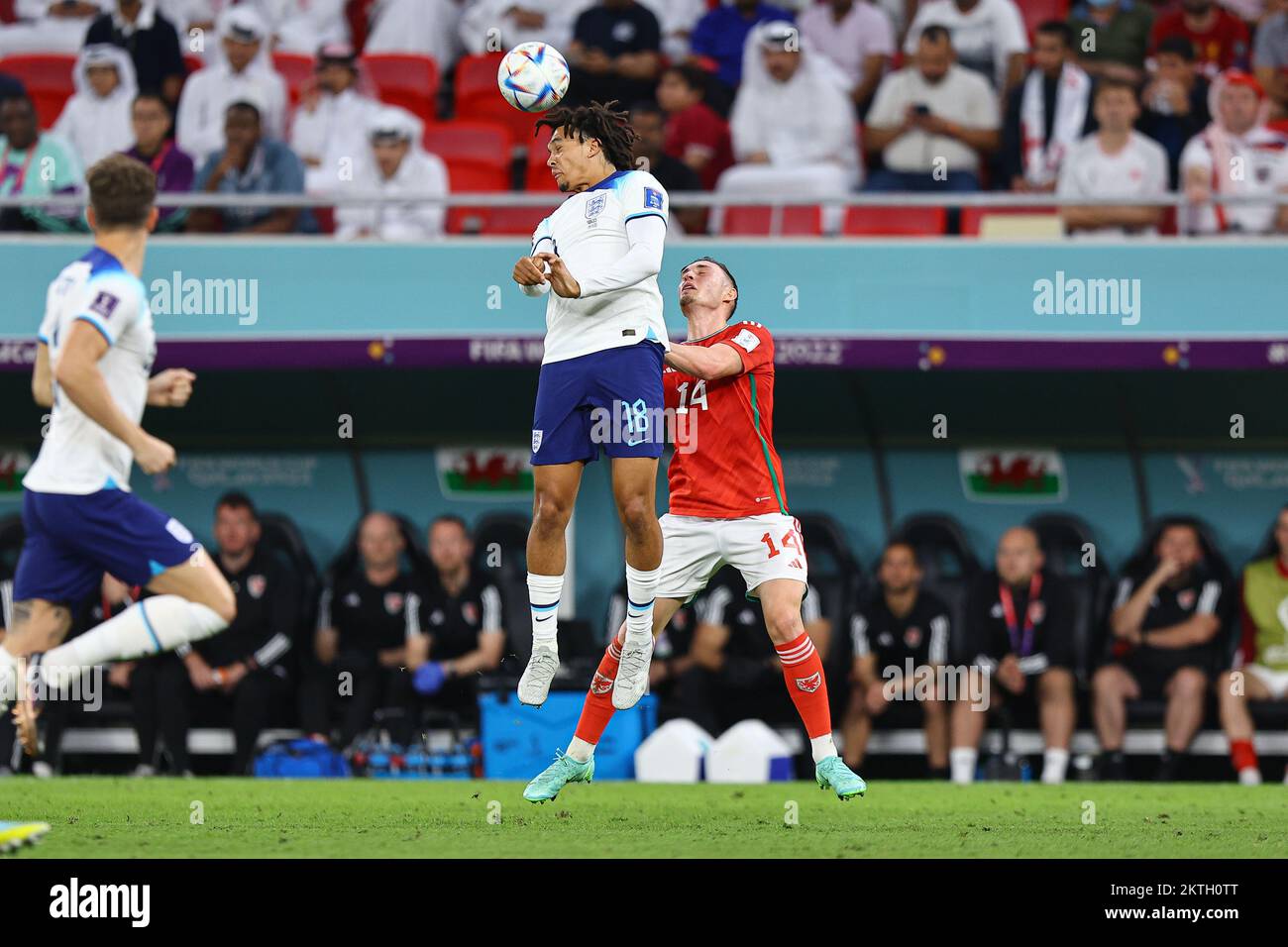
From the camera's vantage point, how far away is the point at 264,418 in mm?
12867

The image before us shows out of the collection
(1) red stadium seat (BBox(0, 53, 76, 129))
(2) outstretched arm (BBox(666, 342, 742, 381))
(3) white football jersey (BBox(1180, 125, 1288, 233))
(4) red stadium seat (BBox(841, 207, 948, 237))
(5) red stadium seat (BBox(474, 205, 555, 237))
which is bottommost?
(2) outstretched arm (BBox(666, 342, 742, 381))

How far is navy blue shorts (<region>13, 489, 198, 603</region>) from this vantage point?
6336 millimetres

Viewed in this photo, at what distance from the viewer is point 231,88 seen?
12.9 metres

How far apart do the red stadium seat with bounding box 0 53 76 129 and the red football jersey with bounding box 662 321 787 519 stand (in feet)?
26.5

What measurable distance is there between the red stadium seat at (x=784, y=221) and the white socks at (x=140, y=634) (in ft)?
19.1

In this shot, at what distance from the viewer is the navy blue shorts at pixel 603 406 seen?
696 centimetres

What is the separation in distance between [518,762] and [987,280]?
414 centimetres

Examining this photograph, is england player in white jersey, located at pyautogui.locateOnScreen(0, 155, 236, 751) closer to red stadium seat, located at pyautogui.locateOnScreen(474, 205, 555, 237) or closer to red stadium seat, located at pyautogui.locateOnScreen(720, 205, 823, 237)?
red stadium seat, located at pyautogui.locateOnScreen(474, 205, 555, 237)

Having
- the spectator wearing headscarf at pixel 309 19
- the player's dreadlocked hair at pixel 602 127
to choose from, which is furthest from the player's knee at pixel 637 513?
the spectator wearing headscarf at pixel 309 19

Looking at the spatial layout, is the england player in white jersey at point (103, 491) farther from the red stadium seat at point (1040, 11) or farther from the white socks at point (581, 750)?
the red stadium seat at point (1040, 11)

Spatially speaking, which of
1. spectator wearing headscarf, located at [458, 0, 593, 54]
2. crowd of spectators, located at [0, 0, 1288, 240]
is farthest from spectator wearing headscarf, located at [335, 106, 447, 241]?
spectator wearing headscarf, located at [458, 0, 593, 54]

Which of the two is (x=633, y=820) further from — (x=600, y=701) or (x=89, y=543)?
(x=89, y=543)

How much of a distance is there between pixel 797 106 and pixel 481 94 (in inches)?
99.2
